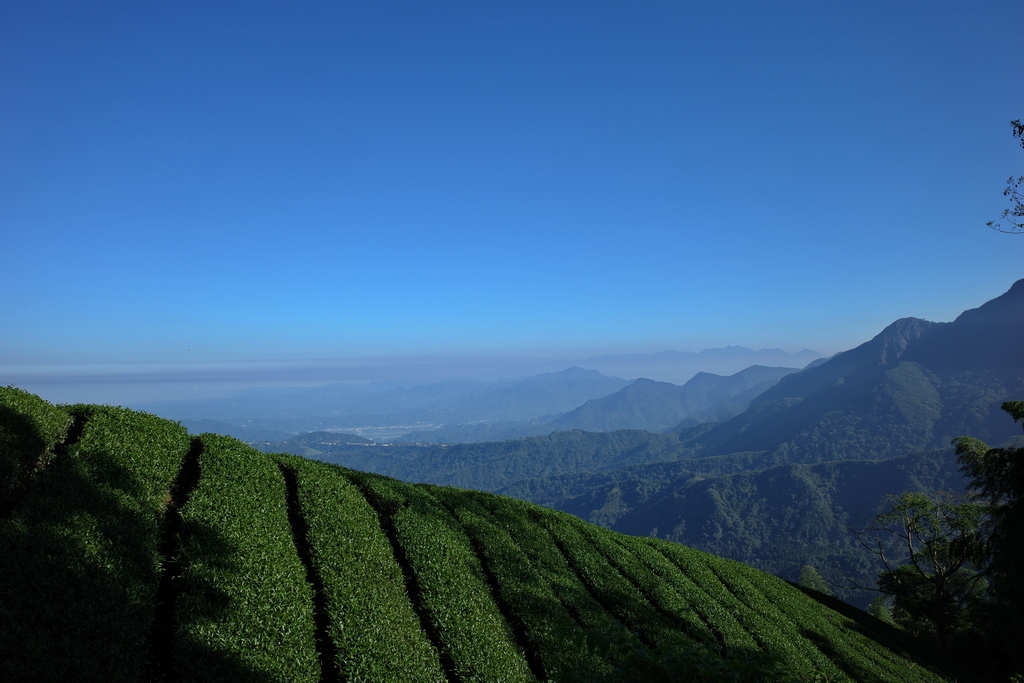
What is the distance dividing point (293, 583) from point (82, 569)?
3.65 m

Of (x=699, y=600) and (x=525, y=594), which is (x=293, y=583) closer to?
(x=525, y=594)

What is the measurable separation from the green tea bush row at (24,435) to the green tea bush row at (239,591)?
292 centimetres

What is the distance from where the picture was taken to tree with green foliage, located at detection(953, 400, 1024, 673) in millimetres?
19203

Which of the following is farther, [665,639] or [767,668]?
[665,639]

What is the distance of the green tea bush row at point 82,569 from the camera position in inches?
277

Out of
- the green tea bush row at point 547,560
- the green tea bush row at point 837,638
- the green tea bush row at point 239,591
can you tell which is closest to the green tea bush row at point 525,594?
the green tea bush row at point 547,560

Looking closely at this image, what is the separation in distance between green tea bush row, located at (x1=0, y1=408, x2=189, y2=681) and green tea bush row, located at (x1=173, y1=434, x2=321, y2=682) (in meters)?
0.63

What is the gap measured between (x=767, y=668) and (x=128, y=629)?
9.63 metres

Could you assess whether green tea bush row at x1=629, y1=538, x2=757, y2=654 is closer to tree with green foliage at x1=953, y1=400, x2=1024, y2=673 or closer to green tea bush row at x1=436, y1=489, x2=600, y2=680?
green tea bush row at x1=436, y1=489, x2=600, y2=680

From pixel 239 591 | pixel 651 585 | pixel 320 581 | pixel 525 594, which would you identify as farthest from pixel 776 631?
pixel 239 591

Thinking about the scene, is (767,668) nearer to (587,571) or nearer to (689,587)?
(587,571)

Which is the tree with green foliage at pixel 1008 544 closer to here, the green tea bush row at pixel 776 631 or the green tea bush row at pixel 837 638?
the green tea bush row at pixel 837 638

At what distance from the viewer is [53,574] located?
7.83 m

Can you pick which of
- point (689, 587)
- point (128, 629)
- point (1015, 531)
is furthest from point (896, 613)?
point (128, 629)
